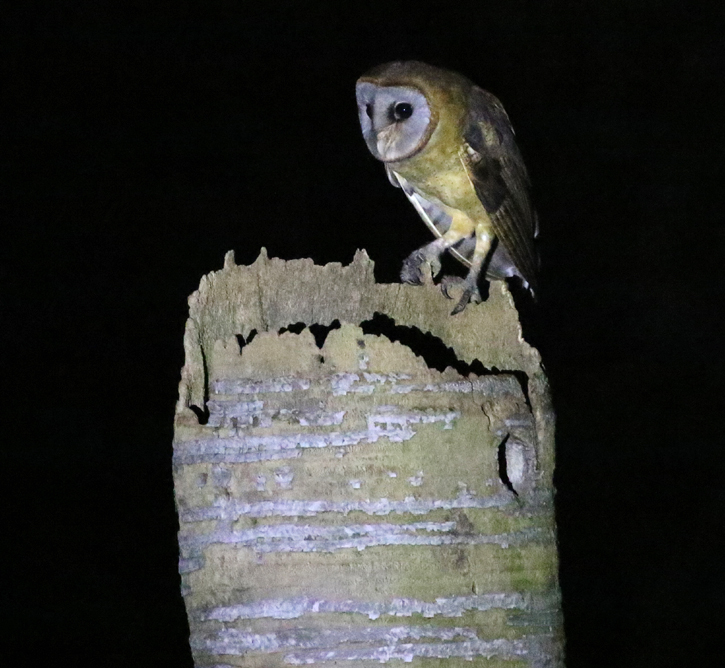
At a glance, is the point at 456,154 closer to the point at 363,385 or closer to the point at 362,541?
the point at 363,385

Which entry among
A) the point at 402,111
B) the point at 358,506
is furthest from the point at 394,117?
the point at 358,506

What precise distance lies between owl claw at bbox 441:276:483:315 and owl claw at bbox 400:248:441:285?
13 cm

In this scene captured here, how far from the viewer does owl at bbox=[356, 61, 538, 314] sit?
→ 1829 mm

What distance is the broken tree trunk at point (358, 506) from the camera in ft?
4.62

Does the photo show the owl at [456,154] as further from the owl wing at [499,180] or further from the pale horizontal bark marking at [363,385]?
the pale horizontal bark marking at [363,385]

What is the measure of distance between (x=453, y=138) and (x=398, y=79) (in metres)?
0.13

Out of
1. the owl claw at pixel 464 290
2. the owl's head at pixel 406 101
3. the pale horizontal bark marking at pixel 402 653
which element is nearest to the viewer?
the pale horizontal bark marking at pixel 402 653

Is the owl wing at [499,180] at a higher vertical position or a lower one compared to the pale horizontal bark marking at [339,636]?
higher

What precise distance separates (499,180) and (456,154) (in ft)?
0.27

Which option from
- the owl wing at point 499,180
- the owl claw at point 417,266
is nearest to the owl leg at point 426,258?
the owl claw at point 417,266

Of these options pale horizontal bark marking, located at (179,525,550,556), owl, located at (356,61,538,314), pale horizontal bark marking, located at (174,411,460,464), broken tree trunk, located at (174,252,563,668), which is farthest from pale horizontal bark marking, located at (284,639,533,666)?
owl, located at (356,61,538,314)

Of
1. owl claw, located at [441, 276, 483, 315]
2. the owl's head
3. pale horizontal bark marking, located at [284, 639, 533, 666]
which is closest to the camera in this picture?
pale horizontal bark marking, located at [284, 639, 533, 666]

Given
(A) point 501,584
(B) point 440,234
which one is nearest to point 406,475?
(A) point 501,584

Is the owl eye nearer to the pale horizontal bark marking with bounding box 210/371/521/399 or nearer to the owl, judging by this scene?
the owl
